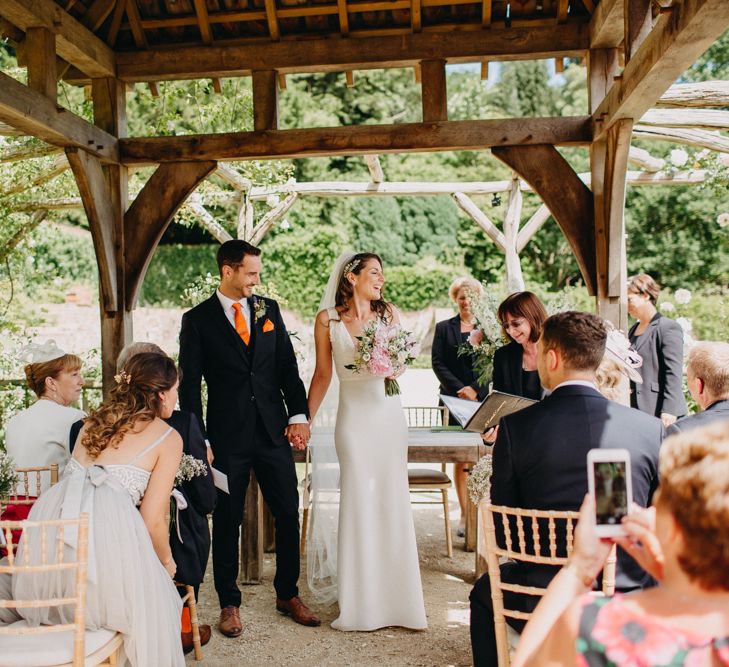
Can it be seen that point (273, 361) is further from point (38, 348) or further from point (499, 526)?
point (499, 526)

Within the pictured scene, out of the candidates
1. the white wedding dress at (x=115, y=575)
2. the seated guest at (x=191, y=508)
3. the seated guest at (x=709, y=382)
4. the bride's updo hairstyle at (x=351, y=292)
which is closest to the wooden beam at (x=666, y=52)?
the seated guest at (x=709, y=382)

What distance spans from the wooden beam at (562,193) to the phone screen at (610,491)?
4086 millimetres

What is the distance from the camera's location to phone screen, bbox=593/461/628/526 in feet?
4.90

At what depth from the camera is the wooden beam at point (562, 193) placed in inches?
214

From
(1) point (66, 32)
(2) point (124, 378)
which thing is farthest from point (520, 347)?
(1) point (66, 32)

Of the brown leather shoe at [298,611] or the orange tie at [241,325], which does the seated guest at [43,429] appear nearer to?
the orange tie at [241,325]

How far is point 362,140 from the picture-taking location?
562cm

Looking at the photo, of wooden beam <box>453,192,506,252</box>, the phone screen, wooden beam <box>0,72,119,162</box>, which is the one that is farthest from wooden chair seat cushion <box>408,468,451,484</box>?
wooden beam <box>453,192,506,252</box>

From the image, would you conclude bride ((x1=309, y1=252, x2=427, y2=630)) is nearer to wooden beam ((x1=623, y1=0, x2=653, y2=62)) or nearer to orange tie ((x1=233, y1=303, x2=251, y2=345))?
orange tie ((x1=233, y1=303, x2=251, y2=345))

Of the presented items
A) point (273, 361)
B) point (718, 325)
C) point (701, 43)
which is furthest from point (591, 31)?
point (718, 325)

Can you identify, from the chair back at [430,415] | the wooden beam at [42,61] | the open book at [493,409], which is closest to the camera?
the open book at [493,409]

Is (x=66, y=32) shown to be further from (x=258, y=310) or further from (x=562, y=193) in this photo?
(x=562, y=193)

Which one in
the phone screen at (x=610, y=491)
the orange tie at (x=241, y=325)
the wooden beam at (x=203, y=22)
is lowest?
the phone screen at (x=610, y=491)

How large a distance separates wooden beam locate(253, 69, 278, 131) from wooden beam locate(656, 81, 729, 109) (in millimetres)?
3028
